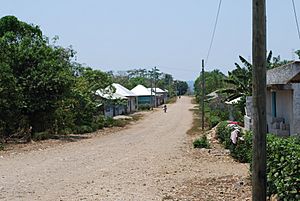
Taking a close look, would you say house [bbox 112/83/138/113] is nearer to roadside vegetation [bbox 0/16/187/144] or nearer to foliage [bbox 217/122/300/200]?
roadside vegetation [bbox 0/16/187/144]

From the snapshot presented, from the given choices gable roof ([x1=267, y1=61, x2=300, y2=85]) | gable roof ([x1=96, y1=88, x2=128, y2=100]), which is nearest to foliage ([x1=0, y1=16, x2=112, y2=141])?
A: gable roof ([x1=96, y1=88, x2=128, y2=100])

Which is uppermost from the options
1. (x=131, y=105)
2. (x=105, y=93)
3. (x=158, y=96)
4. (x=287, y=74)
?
(x=158, y=96)

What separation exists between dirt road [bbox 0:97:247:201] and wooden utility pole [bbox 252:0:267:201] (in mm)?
3615

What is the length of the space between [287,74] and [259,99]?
5697 millimetres

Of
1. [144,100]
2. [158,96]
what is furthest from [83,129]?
[158,96]

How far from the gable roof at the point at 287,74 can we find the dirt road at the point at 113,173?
9.59ft

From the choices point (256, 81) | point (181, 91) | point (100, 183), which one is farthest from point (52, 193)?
point (181, 91)

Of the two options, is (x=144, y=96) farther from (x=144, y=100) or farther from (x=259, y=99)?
(x=259, y=99)

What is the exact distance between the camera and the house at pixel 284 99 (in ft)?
40.0

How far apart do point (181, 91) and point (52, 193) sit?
17559 cm

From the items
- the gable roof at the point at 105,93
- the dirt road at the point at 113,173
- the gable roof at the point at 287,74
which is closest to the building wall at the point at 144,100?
the gable roof at the point at 105,93

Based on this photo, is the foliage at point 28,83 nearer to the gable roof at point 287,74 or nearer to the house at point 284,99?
the house at point 284,99

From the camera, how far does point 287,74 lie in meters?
12.3

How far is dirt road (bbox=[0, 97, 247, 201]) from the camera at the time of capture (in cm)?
1130
